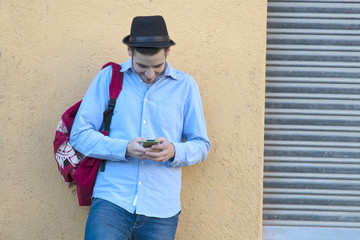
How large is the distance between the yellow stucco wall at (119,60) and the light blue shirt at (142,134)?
422 mm

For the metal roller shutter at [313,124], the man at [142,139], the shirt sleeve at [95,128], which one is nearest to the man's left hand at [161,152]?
the man at [142,139]

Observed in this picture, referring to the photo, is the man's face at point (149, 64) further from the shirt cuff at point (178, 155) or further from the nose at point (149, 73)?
the shirt cuff at point (178, 155)

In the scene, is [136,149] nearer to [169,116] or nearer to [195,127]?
[169,116]

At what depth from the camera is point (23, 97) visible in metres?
3.46

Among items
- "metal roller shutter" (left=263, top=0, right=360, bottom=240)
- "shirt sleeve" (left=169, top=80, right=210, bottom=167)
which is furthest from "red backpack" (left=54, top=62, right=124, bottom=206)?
"metal roller shutter" (left=263, top=0, right=360, bottom=240)

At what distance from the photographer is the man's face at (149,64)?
2.89 metres

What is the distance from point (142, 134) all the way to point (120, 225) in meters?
0.63

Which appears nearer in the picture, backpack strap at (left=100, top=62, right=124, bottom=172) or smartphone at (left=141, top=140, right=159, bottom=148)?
smartphone at (left=141, top=140, right=159, bottom=148)

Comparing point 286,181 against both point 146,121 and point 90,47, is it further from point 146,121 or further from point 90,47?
point 90,47

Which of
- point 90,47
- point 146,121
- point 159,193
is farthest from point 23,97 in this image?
point 159,193

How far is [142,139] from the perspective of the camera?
281 cm

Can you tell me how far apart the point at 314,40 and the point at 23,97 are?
262 cm

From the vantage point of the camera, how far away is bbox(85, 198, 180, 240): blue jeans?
2.71m

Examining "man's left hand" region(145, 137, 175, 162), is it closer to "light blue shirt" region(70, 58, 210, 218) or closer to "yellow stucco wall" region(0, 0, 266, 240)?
"light blue shirt" region(70, 58, 210, 218)
